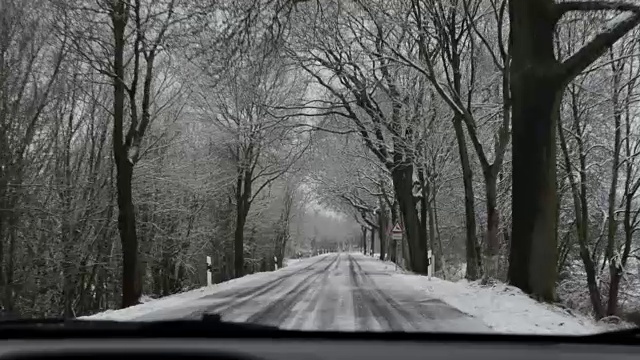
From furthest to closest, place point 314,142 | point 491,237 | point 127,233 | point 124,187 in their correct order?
point 314,142 → point 491,237 → point 127,233 → point 124,187

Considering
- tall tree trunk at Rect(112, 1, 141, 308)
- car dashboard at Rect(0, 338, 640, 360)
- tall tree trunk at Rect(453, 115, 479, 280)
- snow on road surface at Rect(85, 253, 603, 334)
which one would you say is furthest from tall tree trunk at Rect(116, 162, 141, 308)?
car dashboard at Rect(0, 338, 640, 360)

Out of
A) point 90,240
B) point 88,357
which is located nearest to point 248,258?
point 90,240

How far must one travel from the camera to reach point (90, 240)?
75.8ft

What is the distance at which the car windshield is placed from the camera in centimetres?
1097

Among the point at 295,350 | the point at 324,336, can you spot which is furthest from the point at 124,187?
the point at 295,350

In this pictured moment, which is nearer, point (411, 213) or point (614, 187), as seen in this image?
point (614, 187)

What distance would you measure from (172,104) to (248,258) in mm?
21609

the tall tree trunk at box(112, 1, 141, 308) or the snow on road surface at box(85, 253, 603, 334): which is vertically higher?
the tall tree trunk at box(112, 1, 141, 308)

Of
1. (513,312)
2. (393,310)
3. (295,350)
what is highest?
(295,350)

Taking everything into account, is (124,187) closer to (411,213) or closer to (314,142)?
(314,142)

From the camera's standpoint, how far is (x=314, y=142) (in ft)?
90.6

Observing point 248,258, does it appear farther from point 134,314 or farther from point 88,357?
point 88,357

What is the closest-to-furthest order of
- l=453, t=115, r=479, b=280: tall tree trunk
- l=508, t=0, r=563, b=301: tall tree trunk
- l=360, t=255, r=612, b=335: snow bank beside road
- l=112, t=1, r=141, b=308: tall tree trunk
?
l=360, t=255, r=612, b=335: snow bank beside road
l=508, t=0, r=563, b=301: tall tree trunk
l=112, t=1, r=141, b=308: tall tree trunk
l=453, t=115, r=479, b=280: tall tree trunk

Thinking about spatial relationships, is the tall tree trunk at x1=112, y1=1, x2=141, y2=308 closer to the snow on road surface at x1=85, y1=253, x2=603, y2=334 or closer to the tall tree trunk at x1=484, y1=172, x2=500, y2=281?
the snow on road surface at x1=85, y1=253, x2=603, y2=334
